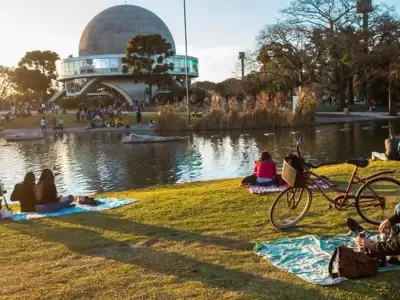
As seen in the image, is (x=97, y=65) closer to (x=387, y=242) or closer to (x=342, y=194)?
(x=342, y=194)

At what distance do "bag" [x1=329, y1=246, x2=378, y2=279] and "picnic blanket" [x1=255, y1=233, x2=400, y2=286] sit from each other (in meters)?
0.07

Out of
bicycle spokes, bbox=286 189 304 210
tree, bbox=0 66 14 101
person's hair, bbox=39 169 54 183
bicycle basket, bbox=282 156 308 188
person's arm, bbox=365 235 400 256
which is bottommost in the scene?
person's arm, bbox=365 235 400 256

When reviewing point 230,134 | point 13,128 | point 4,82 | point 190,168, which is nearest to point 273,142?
point 230,134

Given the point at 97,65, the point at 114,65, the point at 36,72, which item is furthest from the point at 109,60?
the point at 36,72

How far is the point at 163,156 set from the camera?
17031mm

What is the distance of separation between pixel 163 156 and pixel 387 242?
1364 cm

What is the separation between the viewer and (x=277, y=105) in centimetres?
2758

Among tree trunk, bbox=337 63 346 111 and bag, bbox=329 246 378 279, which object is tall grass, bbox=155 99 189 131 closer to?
tree trunk, bbox=337 63 346 111

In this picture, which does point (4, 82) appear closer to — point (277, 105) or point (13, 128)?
point (13, 128)

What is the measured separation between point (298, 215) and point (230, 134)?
64.2 ft

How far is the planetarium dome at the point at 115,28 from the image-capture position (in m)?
71.0

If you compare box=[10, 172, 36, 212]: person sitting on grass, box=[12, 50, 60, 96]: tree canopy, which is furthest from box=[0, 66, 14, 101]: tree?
box=[10, 172, 36, 212]: person sitting on grass

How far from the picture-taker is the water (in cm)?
1267

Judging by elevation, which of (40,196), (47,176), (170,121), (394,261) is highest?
(170,121)
